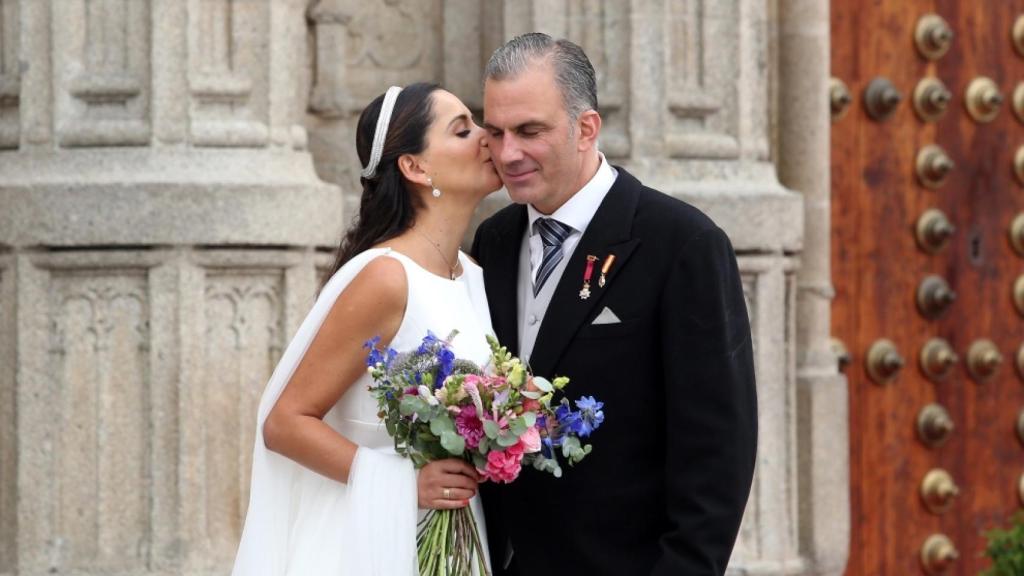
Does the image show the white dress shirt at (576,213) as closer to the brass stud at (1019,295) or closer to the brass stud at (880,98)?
the brass stud at (880,98)

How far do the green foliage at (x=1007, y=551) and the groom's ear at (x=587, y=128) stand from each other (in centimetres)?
338

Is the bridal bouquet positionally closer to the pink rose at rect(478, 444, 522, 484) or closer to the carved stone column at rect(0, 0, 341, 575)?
the pink rose at rect(478, 444, 522, 484)

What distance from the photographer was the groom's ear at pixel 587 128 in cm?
372

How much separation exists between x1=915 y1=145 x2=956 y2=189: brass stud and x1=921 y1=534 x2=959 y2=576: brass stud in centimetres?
132

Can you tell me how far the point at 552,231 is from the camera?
381 cm

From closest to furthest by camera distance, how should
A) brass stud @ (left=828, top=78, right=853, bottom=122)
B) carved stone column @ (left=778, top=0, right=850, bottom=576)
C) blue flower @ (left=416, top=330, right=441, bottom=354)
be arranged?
blue flower @ (left=416, top=330, right=441, bottom=354) → carved stone column @ (left=778, top=0, right=850, bottom=576) → brass stud @ (left=828, top=78, right=853, bottom=122)

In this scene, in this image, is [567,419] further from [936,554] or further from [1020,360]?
[1020,360]

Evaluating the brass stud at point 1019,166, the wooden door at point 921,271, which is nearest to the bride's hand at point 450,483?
the wooden door at point 921,271

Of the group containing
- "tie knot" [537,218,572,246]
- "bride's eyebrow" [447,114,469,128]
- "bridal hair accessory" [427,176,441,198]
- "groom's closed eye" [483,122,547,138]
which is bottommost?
"tie knot" [537,218,572,246]

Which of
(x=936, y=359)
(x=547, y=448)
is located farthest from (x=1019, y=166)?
(x=547, y=448)

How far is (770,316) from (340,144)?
144cm

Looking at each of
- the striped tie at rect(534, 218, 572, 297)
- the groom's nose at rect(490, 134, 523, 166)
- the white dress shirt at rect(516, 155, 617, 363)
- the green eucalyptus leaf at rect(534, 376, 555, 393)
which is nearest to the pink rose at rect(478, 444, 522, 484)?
the green eucalyptus leaf at rect(534, 376, 555, 393)

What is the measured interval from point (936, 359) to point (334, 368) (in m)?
3.99

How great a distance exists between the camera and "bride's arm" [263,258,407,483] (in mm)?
3711
